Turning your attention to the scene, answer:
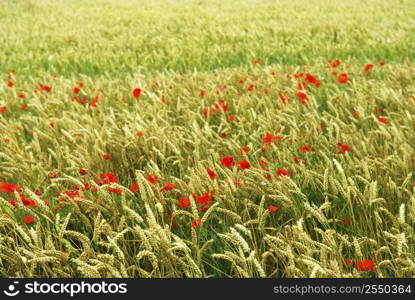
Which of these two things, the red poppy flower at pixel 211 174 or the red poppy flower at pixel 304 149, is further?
the red poppy flower at pixel 304 149

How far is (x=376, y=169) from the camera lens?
1.87 metres

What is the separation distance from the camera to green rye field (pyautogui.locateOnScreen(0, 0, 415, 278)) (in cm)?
139

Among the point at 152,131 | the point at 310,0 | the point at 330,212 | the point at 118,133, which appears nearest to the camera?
the point at 330,212

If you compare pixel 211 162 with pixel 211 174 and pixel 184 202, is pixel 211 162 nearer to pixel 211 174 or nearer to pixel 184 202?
pixel 211 174

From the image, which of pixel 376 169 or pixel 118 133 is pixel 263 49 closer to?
pixel 118 133

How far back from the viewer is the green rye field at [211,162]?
1.39 m

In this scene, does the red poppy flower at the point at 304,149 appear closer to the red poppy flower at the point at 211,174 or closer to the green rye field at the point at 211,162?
the green rye field at the point at 211,162

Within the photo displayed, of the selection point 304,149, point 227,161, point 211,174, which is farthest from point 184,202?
point 304,149

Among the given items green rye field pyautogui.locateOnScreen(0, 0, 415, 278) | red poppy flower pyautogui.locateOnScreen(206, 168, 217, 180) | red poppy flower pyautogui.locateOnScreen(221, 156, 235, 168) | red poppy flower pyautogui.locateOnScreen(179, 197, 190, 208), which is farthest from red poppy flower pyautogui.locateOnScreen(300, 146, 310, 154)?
red poppy flower pyautogui.locateOnScreen(179, 197, 190, 208)

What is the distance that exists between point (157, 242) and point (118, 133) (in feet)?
4.53

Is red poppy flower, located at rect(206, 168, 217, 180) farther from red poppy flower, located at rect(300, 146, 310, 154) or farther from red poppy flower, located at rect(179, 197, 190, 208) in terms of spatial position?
red poppy flower, located at rect(300, 146, 310, 154)

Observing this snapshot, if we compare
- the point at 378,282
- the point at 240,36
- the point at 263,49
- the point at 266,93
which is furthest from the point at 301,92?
the point at 240,36

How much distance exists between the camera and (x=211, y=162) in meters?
1.84

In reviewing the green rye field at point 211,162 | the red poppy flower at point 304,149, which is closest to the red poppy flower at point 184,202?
the green rye field at point 211,162
